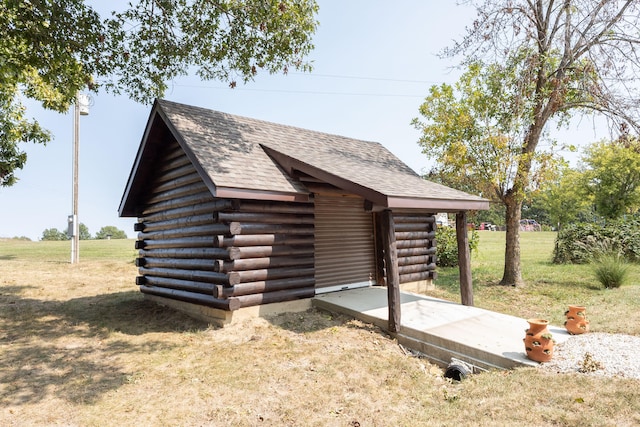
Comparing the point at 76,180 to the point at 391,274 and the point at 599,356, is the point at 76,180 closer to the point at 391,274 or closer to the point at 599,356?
the point at 391,274

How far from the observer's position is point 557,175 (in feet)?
39.5

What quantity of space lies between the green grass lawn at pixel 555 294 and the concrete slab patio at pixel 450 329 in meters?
1.91

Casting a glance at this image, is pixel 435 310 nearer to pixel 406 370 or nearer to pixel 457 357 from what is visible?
pixel 457 357

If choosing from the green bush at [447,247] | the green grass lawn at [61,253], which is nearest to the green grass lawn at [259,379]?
the green bush at [447,247]

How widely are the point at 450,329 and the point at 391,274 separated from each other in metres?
1.38

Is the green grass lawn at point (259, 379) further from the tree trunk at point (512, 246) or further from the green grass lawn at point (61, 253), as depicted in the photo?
the green grass lawn at point (61, 253)

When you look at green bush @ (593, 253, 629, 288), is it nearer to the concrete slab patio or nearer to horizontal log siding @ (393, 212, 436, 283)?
horizontal log siding @ (393, 212, 436, 283)

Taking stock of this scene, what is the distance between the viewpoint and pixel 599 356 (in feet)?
17.5

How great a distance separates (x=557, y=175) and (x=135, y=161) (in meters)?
12.5

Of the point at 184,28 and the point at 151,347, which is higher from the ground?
the point at 184,28

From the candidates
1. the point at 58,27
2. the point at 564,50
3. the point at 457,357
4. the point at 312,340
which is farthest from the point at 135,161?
the point at 564,50

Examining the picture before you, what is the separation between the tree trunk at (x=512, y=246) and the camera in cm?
1258

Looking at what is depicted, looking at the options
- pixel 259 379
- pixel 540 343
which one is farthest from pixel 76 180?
pixel 540 343

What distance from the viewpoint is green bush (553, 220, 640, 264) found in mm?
16078
